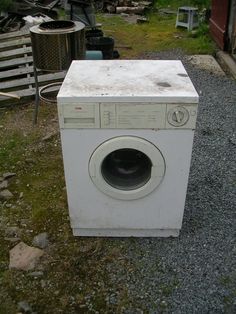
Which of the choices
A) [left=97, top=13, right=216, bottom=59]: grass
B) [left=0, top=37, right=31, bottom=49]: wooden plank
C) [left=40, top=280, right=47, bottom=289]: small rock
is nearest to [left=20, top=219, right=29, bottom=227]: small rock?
[left=40, top=280, right=47, bottom=289]: small rock

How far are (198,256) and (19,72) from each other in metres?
4.03

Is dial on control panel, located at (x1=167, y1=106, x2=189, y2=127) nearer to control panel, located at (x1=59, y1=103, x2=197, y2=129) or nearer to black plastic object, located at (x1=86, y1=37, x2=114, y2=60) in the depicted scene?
control panel, located at (x1=59, y1=103, x2=197, y2=129)

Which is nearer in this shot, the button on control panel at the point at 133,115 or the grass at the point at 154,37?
the button on control panel at the point at 133,115

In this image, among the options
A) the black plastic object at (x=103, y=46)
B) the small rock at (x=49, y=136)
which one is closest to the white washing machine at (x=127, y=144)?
the small rock at (x=49, y=136)

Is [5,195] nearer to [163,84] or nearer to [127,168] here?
[127,168]

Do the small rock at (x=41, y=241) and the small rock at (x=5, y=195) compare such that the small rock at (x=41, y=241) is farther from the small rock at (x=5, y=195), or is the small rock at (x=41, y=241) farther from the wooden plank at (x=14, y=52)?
the wooden plank at (x=14, y=52)

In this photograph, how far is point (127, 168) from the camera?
3033 millimetres

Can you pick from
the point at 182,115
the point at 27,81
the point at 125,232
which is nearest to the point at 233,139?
the point at 125,232

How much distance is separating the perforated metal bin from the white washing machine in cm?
128

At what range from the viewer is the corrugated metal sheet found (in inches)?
288

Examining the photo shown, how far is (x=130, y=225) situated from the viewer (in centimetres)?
300

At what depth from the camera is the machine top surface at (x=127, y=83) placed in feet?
8.07

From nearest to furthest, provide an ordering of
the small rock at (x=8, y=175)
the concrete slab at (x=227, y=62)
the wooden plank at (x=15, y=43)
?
1. the small rock at (x=8, y=175)
2. the wooden plank at (x=15, y=43)
3. the concrete slab at (x=227, y=62)

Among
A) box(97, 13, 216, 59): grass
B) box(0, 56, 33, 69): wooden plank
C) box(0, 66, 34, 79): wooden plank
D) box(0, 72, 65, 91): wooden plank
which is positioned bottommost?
box(97, 13, 216, 59): grass
